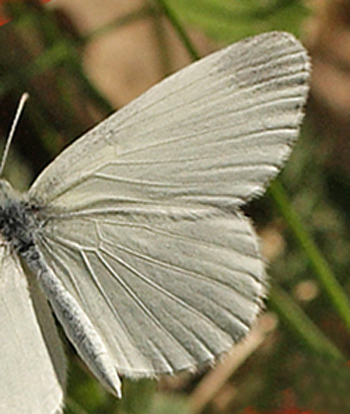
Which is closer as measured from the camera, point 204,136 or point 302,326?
point 204,136

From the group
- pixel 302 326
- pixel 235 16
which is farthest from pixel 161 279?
pixel 235 16

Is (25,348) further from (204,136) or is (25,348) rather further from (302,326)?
(302,326)

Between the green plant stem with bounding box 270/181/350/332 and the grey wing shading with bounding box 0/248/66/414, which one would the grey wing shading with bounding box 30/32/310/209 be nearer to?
the grey wing shading with bounding box 0/248/66/414

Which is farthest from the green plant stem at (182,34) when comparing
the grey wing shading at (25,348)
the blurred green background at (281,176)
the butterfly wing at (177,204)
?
the grey wing shading at (25,348)

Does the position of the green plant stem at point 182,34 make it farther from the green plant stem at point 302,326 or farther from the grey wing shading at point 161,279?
the green plant stem at point 302,326

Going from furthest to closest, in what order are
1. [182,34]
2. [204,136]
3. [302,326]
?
[302,326], [182,34], [204,136]

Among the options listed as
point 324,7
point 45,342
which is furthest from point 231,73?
point 324,7

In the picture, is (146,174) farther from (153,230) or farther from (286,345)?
(286,345)
